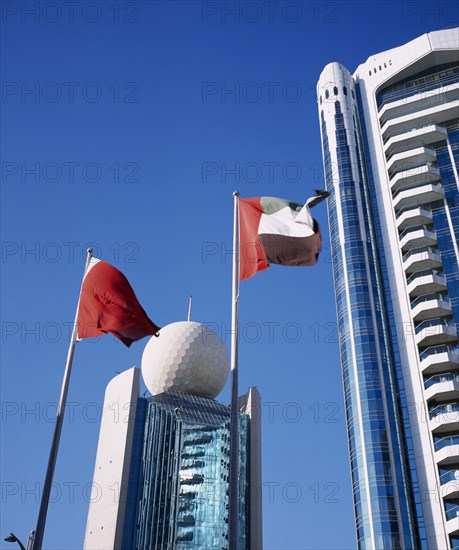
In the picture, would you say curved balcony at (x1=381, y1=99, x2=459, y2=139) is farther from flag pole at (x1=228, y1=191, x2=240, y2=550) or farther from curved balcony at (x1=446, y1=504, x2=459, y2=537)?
flag pole at (x1=228, y1=191, x2=240, y2=550)

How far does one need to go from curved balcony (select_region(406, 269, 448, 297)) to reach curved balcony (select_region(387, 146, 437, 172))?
1326cm

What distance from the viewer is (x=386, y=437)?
188ft

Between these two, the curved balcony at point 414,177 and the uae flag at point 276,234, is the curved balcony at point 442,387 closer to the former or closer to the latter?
the curved balcony at point 414,177

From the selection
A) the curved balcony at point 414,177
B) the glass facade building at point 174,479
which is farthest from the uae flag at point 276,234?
the curved balcony at point 414,177

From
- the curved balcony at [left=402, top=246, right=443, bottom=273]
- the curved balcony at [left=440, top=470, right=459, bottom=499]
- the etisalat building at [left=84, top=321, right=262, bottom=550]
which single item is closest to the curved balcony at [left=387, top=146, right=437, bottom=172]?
the curved balcony at [left=402, top=246, right=443, bottom=273]

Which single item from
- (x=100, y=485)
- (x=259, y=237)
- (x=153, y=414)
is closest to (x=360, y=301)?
(x=153, y=414)

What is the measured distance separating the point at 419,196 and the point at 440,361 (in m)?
18.9

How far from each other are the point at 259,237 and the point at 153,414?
99.3ft

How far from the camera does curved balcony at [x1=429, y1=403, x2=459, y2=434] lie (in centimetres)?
5691

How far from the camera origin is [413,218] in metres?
68.9

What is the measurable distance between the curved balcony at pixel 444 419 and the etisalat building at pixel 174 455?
16.0 metres

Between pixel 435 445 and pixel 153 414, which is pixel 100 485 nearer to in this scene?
pixel 153 414

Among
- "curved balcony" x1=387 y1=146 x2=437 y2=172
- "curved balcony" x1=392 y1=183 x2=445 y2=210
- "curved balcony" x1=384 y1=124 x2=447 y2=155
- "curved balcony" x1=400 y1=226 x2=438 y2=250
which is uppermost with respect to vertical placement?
"curved balcony" x1=384 y1=124 x2=447 y2=155

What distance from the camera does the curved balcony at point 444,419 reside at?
187ft
